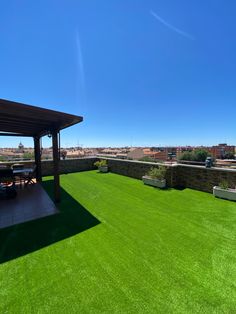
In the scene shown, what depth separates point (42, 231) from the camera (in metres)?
3.68

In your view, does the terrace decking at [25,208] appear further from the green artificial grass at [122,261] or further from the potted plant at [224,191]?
the potted plant at [224,191]

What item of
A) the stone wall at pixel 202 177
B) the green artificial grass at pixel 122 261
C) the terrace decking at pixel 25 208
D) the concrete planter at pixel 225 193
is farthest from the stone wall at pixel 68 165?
the concrete planter at pixel 225 193

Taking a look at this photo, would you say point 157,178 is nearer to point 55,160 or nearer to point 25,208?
point 55,160

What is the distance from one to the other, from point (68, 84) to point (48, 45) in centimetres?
368

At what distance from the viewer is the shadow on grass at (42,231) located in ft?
10.0

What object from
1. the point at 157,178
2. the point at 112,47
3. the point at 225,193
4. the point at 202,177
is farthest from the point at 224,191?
the point at 112,47

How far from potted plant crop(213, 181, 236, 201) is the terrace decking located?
16.6 ft

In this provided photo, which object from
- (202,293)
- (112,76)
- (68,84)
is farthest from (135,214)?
(112,76)

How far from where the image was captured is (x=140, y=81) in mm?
12922

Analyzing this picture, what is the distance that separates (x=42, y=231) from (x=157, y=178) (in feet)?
16.1

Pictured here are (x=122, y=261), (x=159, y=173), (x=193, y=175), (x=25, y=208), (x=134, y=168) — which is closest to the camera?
(x=122, y=261)

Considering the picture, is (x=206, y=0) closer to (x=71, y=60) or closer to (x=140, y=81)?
(x=71, y=60)

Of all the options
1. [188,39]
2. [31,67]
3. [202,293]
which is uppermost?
[188,39]

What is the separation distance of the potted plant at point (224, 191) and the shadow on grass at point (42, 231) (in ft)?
13.3
